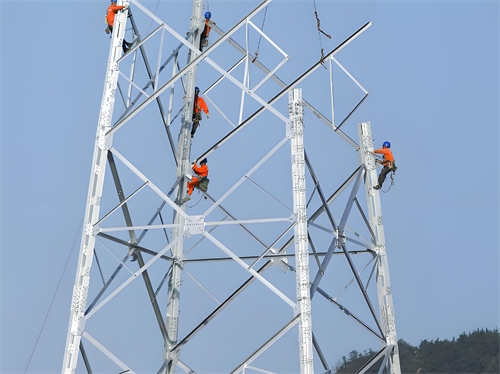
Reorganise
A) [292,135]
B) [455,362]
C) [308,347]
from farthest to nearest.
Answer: [455,362] → [292,135] → [308,347]

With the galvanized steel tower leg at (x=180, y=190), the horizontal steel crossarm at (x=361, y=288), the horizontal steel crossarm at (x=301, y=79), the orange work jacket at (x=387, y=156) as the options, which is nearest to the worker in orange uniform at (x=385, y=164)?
the orange work jacket at (x=387, y=156)

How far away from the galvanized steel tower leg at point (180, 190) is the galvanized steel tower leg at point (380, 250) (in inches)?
196

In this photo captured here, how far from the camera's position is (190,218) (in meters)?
22.4

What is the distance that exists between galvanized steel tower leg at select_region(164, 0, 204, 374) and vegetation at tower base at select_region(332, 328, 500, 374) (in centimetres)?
3744

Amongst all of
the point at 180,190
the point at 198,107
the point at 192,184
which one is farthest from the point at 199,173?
the point at 198,107

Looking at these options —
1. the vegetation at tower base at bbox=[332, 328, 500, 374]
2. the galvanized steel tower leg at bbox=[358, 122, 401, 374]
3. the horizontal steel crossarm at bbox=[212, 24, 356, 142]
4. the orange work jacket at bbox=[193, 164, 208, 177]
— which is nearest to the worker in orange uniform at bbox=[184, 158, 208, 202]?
the orange work jacket at bbox=[193, 164, 208, 177]

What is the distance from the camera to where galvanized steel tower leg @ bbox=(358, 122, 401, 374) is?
2658 cm

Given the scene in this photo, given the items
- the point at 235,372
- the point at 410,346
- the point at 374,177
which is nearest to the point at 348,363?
the point at 410,346

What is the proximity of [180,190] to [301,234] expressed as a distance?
17.9ft

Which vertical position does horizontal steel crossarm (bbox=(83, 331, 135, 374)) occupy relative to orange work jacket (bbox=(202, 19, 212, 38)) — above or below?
below

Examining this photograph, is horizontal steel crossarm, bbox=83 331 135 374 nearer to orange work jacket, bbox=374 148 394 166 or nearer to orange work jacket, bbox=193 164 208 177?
orange work jacket, bbox=193 164 208 177

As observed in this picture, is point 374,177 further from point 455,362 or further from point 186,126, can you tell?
point 455,362

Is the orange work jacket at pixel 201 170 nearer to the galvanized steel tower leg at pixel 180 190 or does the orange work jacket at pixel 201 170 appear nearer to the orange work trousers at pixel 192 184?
the orange work trousers at pixel 192 184

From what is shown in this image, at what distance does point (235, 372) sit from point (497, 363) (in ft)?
143
